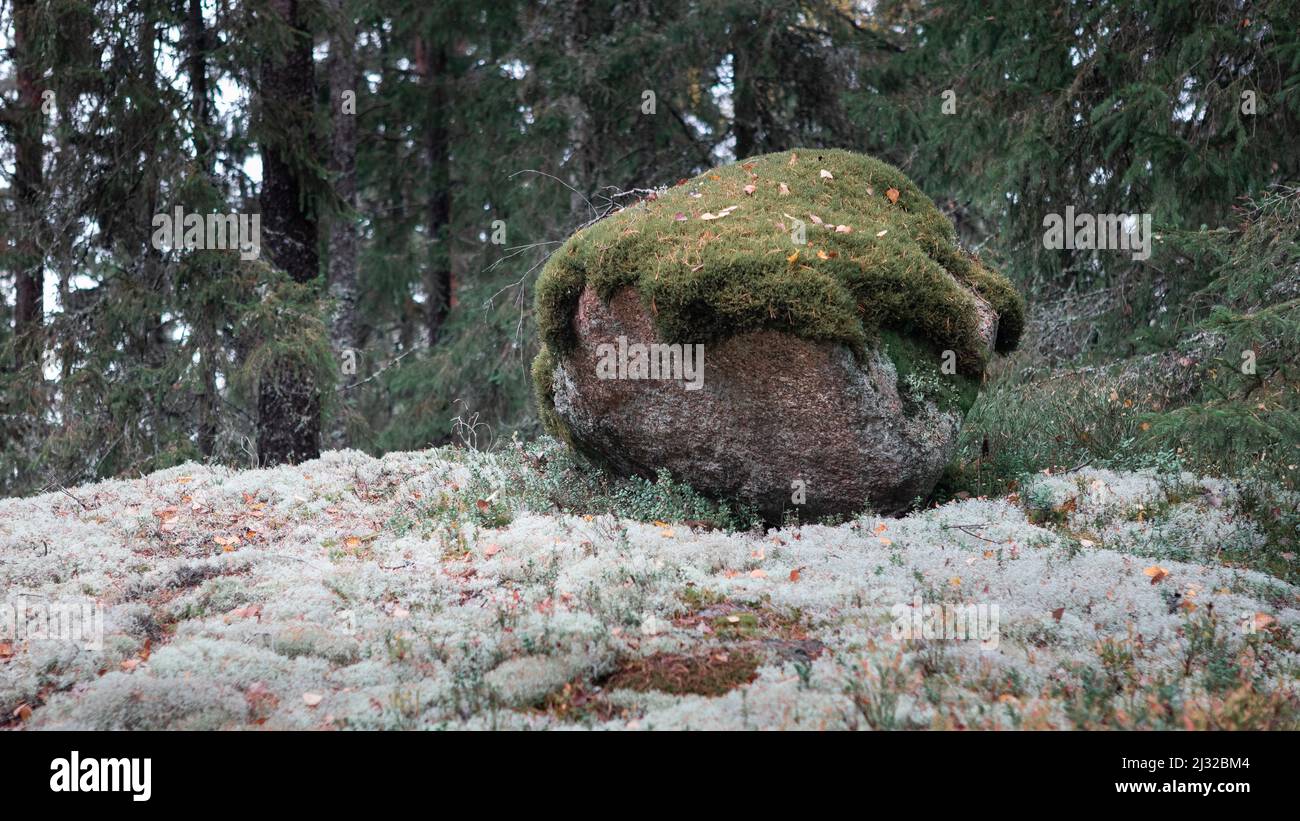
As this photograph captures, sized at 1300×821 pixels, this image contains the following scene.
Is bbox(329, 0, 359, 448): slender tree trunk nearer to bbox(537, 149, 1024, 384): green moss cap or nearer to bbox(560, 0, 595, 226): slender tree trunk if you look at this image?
bbox(560, 0, 595, 226): slender tree trunk

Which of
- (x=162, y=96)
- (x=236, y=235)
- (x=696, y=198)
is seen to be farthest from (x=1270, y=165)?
(x=162, y=96)

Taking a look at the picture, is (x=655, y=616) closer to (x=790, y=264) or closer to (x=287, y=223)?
(x=790, y=264)

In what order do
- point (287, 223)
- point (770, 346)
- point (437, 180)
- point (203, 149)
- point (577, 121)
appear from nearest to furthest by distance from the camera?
1. point (770, 346)
2. point (203, 149)
3. point (287, 223)
4. point (577, 121)
5. point (437, 180)

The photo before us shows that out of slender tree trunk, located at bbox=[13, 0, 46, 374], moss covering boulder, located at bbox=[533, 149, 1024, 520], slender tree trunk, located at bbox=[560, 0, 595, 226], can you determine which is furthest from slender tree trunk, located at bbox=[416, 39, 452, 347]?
moss covering boulder, located at bbox=[533, 149, 1024, 520]

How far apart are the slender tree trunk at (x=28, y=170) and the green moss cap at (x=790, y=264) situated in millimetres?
6781

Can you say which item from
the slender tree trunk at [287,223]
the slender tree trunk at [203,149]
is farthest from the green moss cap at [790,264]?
the slender tree trunk at [203,149]

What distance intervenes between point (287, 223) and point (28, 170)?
11.1 feet

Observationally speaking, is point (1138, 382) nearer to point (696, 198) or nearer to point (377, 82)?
point (696, 198)

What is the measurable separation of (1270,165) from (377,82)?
12246 mm

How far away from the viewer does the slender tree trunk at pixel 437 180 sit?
15.3 metres

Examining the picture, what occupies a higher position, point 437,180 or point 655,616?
point 437,180

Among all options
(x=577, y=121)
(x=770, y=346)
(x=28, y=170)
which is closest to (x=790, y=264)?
(x=770, y=346)

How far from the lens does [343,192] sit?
13508mm
